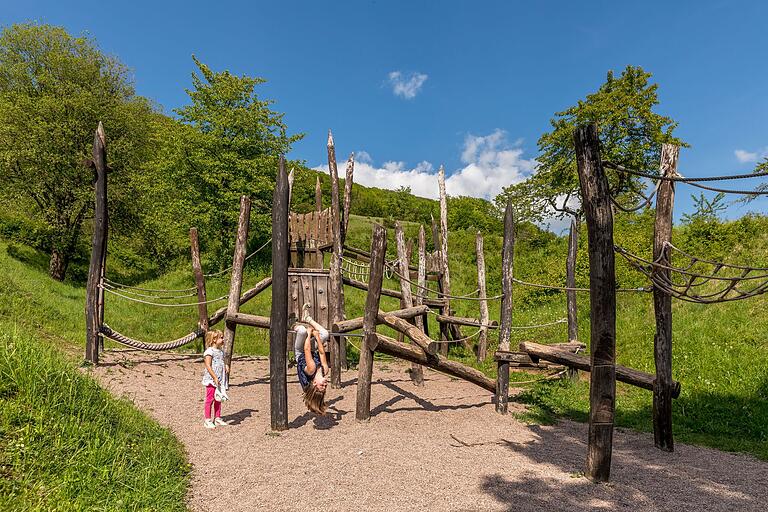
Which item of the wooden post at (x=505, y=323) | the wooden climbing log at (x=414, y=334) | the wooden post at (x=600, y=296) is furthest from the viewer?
the wooden post at (x=505, y=323)

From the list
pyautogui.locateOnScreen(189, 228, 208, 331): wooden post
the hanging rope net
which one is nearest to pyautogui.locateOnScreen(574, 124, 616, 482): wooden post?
the hanging rope net

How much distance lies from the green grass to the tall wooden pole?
1644 mm

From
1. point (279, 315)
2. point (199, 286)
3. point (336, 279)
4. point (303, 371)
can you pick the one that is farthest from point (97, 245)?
point (303, 371)

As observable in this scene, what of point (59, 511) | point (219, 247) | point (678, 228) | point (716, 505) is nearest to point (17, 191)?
point (219, 247)

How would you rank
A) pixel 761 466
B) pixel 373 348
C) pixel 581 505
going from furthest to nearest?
pixel 373 348 < pixel 761 466 < pixel 581 505

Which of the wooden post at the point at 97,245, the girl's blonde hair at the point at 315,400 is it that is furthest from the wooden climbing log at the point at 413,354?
the wooden post at the point at 97,245

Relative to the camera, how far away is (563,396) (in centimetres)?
888

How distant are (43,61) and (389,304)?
20.5 m

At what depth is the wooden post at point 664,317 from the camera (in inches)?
238

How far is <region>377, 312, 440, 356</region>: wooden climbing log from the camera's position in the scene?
7051mm

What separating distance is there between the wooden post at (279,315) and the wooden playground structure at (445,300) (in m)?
0.02

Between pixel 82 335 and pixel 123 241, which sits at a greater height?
pixel 123 241

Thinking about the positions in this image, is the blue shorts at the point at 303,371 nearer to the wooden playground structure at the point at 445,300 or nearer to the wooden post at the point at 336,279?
the wooden playground structure at the point at 445,300

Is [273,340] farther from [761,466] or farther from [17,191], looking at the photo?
[17,191]
